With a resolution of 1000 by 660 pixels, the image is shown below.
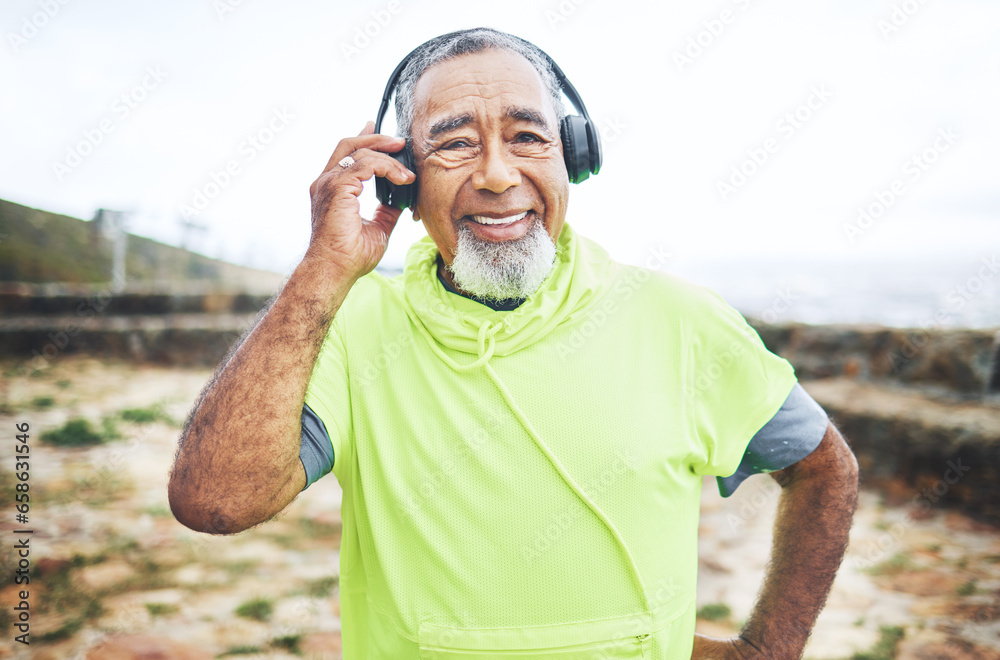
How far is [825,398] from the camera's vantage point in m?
4.55

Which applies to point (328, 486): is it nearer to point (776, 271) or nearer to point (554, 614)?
point (554, 614)

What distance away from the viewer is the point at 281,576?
3205 millimetres

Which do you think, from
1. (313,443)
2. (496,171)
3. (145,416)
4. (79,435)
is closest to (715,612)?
(313,443)

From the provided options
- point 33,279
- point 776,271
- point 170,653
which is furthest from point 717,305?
point 776,271

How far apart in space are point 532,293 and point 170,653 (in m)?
2.33

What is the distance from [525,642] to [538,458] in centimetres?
39

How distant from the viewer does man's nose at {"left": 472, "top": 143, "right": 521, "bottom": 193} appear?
4.91ft

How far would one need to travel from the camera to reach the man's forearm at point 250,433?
4.18 ft

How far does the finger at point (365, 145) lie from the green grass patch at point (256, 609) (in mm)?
2357

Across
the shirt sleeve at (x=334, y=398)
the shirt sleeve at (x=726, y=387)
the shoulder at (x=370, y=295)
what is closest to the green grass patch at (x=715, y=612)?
the shirt sleeve at (x=726, y=387)

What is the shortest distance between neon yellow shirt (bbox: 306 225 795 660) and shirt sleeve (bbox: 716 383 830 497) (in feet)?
0.22

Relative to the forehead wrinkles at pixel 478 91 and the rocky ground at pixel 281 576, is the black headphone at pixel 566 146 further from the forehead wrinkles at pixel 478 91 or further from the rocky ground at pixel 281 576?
the rocky ground at pixel 281 576

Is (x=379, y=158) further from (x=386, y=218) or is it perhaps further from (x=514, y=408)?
(x=514, y=408)

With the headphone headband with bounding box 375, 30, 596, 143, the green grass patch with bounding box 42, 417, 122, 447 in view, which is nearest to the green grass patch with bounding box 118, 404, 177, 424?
the green grass patch with bounding box 42, 417, 122, 447
